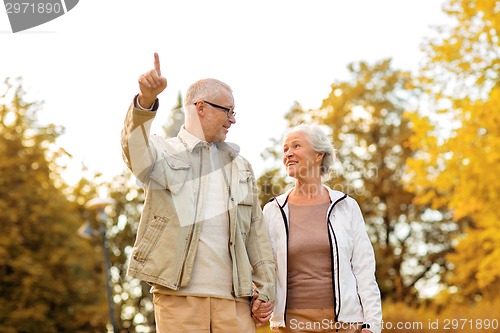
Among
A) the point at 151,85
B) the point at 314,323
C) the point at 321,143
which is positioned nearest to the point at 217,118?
the point at 151,85

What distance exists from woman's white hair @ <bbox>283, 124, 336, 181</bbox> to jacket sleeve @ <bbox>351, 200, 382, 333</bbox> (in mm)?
315

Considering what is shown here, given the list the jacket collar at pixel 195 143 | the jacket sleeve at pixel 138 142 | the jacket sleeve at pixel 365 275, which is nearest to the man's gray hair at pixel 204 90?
the jacket collar at pixel 195 143

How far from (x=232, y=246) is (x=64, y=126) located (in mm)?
23462

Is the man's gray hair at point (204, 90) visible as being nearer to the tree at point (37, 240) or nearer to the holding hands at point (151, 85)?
the holding hands at point (151, 85)

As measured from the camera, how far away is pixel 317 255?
5.35 m

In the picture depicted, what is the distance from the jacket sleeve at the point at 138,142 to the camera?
4.29 meters

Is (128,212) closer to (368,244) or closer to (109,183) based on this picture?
(109,183)

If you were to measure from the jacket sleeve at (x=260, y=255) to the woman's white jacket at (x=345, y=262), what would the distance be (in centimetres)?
27

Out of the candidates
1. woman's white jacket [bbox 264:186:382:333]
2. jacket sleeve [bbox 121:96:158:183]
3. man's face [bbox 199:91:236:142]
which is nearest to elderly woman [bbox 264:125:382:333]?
woman's white jacket [bbox 264:186:382:333]

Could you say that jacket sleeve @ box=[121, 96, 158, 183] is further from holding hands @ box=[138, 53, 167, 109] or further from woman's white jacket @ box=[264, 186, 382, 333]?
woman's white jacket @ box=[264, 186, 382, 333]

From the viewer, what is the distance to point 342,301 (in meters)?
5.24

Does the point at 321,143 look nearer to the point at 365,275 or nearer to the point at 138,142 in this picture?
the point at 365,275

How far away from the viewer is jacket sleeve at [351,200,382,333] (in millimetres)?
5262

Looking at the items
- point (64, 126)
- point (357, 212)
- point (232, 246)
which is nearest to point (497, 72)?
point (357, 212)
